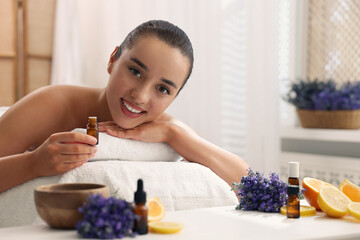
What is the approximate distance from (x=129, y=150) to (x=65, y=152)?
26 cm

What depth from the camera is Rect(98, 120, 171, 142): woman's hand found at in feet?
4.77

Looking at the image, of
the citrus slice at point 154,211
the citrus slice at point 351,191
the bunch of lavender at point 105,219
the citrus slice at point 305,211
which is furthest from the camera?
the citrus slice at point 351,191

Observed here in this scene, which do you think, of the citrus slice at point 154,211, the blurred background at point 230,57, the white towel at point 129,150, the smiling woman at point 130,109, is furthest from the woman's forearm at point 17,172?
the blurred background at point 230,57

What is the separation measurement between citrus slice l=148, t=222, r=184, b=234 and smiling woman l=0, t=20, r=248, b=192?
39 centimetres

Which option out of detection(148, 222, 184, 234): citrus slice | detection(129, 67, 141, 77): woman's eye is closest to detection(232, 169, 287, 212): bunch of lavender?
detection(148, 222, 184, 234): citrus slice

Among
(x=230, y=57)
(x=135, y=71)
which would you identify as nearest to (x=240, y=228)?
(x=135, y=71)

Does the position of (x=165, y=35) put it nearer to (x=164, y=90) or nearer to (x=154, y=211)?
(x=164, y=90)

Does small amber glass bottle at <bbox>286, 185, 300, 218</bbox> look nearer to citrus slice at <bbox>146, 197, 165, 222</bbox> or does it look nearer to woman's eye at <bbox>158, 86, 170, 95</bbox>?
citrus slice at <bbox>146, 197, 165, 222</bbox>

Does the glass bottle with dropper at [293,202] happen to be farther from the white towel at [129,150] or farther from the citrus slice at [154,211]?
the white towel at [129,150]

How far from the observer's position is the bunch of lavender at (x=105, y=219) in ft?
2.63

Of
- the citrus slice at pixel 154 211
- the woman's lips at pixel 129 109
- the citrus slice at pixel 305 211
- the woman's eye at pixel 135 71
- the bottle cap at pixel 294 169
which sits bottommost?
the citrus slice at pixel 305 211

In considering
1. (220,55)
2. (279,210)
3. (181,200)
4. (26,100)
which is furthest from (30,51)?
(279,210)

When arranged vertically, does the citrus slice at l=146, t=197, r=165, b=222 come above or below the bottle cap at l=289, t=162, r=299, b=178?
below

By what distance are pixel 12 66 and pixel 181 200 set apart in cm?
180
